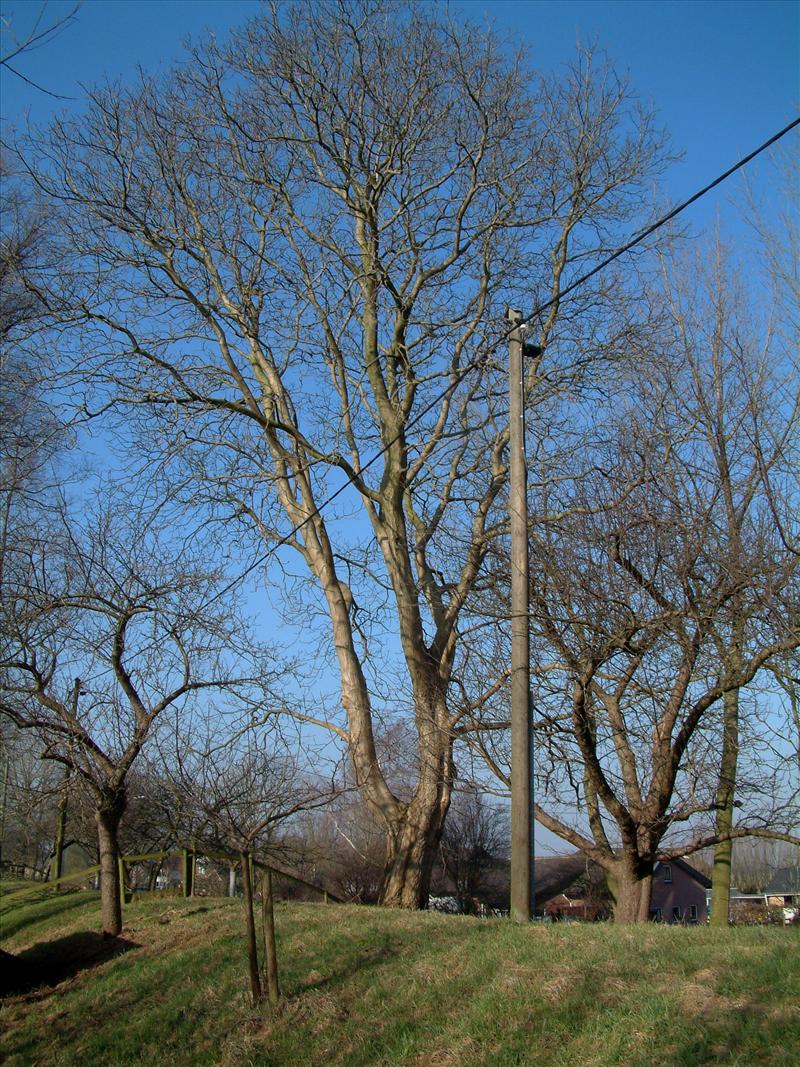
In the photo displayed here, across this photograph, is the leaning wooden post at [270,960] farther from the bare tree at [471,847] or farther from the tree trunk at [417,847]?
the bare tree at [471,847]

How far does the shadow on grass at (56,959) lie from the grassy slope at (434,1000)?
0.48 meters

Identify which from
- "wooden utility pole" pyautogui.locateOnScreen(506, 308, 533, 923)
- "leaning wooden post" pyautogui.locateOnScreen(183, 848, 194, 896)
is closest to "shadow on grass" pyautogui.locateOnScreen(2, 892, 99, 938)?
"leaning wooden post" pyautogui.locateOnScreen(183, 848, 194, 896)

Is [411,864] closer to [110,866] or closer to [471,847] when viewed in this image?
[110,866]

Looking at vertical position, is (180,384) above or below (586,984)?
above

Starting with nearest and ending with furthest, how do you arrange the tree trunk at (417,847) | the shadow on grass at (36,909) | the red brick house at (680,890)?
the tree trunk at (417,847) < the shadow on grass at (36,909) < the red brick house at (680,890)

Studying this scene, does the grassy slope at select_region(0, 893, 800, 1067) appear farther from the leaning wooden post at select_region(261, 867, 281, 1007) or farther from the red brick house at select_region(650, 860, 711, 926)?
the red brick house at select_region(650, 860, 711, 926)

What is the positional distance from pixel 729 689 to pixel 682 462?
2.84m

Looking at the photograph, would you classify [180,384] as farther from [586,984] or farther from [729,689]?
[586,984]

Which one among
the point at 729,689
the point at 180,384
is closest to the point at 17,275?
the point at 180,384

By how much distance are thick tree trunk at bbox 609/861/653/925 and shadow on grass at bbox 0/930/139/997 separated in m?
5.61

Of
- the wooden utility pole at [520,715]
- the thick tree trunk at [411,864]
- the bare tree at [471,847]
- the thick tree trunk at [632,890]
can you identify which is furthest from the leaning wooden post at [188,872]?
the bare tree at [471,847]

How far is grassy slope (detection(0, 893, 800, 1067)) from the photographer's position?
17.9 feet

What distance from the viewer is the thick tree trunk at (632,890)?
11727 mm

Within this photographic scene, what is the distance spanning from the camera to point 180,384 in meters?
14.1
